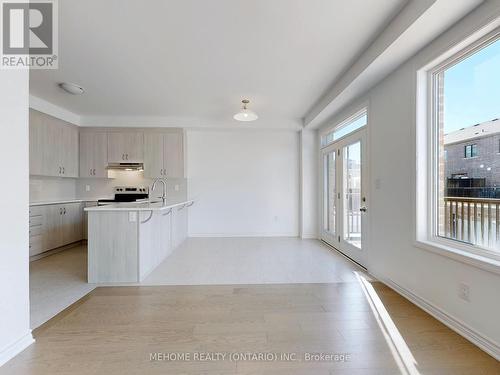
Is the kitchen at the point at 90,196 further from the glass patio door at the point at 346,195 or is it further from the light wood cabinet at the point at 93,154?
the glass patio door at the point at 346,195

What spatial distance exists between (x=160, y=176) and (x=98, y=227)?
2531 mm

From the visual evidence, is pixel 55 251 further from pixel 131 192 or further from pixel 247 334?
pixel 247 334

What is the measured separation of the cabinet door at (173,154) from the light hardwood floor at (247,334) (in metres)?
3.03

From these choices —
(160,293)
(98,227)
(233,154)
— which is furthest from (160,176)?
(160,293)

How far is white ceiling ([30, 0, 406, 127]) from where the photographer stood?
210 centimetres

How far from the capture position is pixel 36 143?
13.5ft

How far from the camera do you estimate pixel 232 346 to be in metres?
1.76

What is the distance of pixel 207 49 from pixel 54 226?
4.09 metres

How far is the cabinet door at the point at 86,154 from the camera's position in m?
5.19

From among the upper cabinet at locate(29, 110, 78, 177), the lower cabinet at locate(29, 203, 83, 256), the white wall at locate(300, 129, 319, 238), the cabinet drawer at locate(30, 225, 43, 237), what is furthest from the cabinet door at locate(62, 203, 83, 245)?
the white wall at locate(300, 129, 319, 238)

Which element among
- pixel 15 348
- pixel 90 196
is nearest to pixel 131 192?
pixel 90 196

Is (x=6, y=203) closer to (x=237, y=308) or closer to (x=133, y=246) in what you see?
(x=133, y=246)

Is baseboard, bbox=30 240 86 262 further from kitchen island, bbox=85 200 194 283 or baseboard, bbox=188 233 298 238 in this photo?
baseboard, bbox=188 233 298 238

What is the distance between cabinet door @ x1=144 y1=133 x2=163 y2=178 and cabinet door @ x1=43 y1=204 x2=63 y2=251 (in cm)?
172
